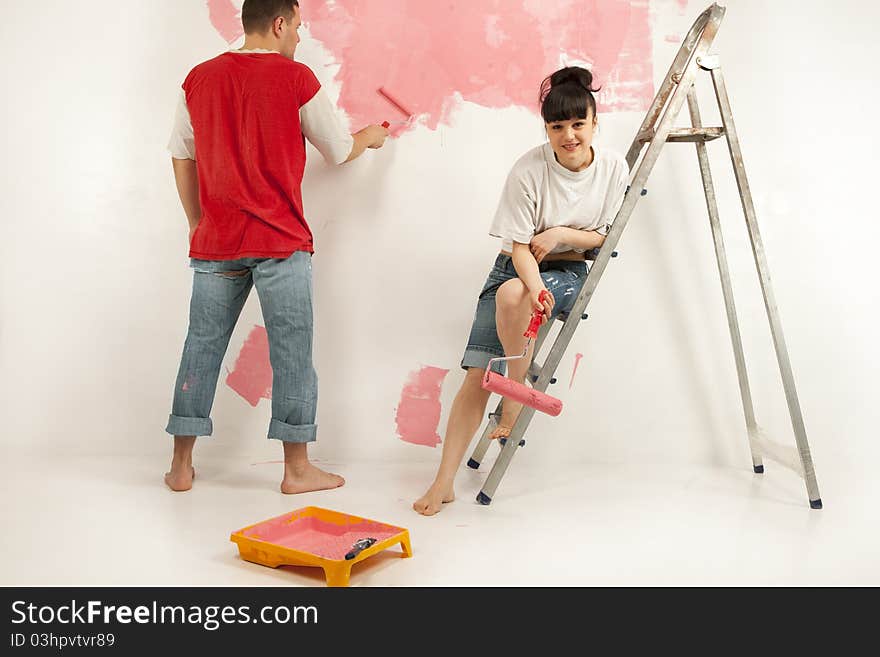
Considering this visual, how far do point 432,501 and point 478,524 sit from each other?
14 cm

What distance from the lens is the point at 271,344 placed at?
208cm

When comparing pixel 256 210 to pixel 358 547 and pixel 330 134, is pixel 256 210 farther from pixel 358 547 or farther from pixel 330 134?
pixel 358 547

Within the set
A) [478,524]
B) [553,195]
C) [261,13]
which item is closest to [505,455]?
[478,524]

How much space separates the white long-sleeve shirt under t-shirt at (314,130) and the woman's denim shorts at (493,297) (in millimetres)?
506

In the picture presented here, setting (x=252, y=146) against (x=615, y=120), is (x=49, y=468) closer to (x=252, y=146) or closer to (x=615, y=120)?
(x=252, y=146)

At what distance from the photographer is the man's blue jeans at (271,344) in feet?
6.74

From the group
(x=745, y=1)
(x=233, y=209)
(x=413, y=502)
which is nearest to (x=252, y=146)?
(x=233, y=209)

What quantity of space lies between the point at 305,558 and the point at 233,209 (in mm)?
899

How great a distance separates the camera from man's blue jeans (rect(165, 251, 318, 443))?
2.05 m

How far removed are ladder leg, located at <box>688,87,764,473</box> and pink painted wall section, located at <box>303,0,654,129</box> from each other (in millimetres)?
249

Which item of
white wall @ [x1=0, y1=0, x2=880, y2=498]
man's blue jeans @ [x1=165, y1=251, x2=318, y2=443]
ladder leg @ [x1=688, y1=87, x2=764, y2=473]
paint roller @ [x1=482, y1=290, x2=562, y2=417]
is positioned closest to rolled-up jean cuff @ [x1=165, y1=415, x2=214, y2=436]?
man's blue jeans @ [x1=165, y1=251, x2=318, y2=443]

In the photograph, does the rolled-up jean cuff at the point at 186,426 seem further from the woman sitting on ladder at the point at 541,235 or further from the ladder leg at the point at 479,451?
the ladder leg at the point at 479,451

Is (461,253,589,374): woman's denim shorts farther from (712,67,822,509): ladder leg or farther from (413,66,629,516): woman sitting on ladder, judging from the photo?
(712,67,822,509): ladder leg

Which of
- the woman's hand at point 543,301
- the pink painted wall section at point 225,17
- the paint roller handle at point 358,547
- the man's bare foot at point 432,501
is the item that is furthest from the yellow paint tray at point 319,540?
the pink painted wall section at point 225,17
